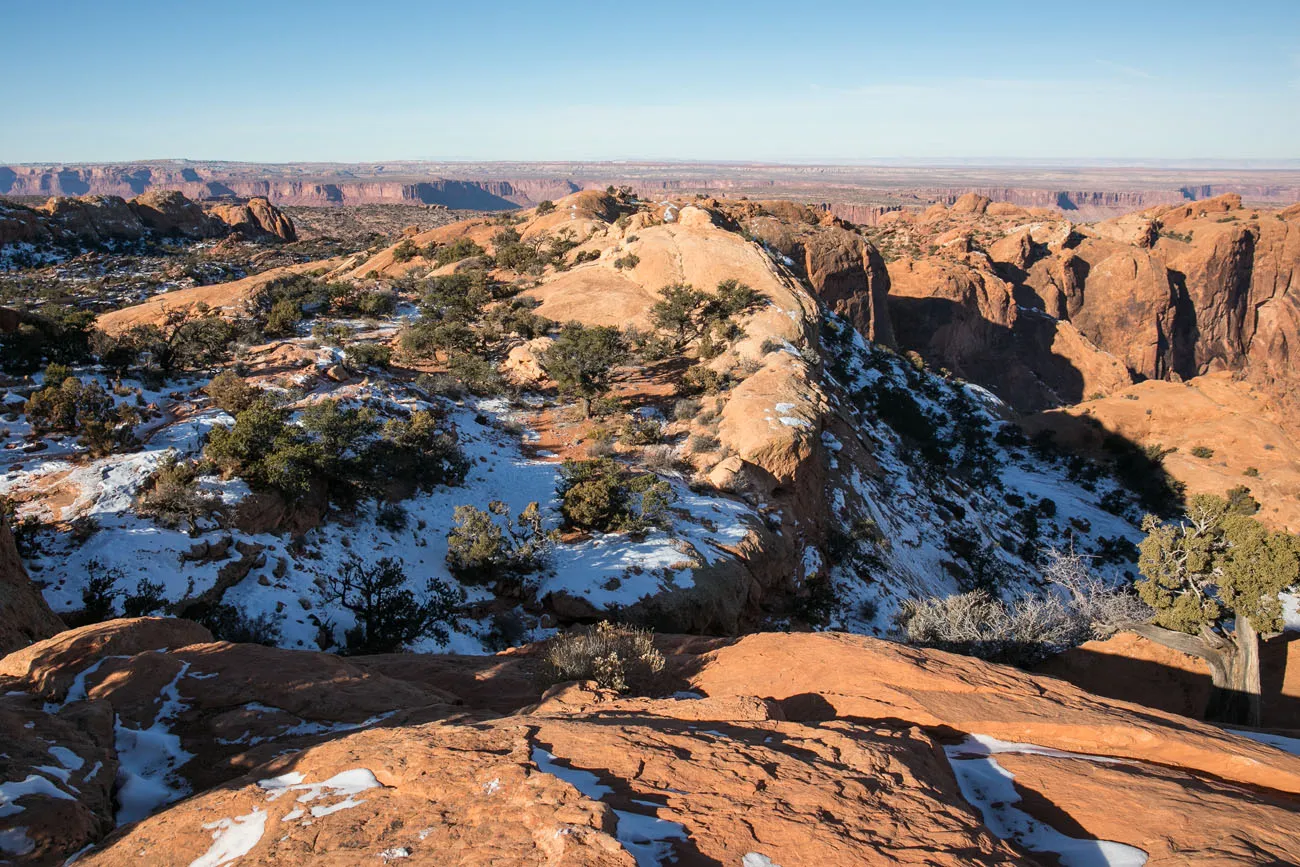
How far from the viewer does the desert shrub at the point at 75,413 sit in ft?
39.8

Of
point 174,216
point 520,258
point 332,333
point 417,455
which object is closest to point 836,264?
point 520,258

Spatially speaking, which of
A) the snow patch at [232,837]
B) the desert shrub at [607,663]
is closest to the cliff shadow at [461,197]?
the desert shrub at [607,663]

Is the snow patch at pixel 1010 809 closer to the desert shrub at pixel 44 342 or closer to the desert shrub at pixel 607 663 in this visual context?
the desert shrub at pixel 607 663

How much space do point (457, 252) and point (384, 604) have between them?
2719 cm

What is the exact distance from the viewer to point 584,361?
65.9 ft

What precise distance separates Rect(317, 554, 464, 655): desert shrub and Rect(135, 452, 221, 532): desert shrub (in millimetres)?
2183

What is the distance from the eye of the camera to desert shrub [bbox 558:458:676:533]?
13852 mm

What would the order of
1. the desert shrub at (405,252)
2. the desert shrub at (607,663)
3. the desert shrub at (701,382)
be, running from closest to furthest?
1. the desert shrub at (607,663)
2. the desert shrub at (701,382)
3. the desert shrub at (405,252)

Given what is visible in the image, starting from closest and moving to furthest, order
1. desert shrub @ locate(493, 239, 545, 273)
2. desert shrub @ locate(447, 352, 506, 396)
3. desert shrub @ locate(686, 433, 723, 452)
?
desert shrub @ locate(686, 433, 723, 452) → desert shrub @ locate(447, 352, 506, 396) → desert shrub @ locate(493, 239, 545, 273)

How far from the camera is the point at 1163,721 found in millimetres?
6059

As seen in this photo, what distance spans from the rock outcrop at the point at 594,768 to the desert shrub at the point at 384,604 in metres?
3.31

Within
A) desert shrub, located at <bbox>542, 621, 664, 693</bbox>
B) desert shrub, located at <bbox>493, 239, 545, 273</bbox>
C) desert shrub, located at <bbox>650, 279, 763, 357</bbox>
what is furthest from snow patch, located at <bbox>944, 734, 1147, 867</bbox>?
desert shrub, located at <bbox>493, 239, 545, 273</bbox>

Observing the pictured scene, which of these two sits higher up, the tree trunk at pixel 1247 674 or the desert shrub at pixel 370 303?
the desert shrub at pixel 370 303

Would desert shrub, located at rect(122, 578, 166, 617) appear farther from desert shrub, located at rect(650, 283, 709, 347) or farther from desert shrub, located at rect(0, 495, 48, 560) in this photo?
desert shrub, located at rect(650, 283, 709, 347)
